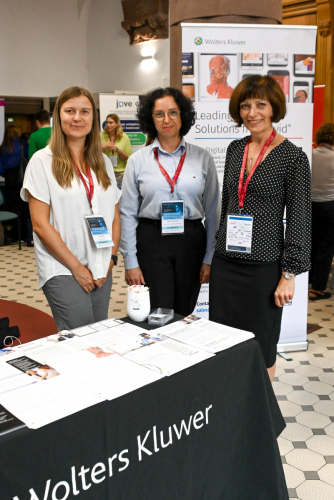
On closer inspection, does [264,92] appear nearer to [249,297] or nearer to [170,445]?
[249,297]

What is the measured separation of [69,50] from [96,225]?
952cm

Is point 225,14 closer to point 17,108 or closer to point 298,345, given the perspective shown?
point 298,345


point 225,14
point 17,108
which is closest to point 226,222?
point 225,14

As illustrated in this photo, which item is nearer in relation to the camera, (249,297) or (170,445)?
(170,445)

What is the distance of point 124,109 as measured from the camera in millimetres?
8477

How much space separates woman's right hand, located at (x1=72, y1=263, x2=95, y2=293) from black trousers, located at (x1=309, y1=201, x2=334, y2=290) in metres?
3.32

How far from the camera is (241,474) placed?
1.62m

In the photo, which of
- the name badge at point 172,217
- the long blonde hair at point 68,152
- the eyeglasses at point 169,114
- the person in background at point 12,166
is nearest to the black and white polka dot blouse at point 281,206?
the name badge at point 172,217

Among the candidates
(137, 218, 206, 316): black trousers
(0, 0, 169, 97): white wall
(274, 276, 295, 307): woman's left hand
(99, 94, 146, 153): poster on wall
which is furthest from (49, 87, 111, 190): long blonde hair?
(0, 0, 169, 97): white wall

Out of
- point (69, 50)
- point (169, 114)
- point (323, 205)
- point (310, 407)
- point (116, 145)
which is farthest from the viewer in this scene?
point (69, 50)

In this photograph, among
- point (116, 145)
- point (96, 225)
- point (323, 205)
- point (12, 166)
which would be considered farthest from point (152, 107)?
point (12, 166)

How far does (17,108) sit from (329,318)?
7754 mm

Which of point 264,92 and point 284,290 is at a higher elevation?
point 264,92

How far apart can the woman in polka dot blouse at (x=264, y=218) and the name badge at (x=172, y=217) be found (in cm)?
26
